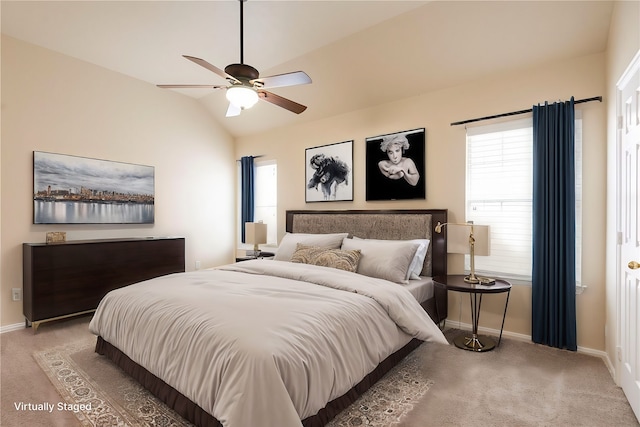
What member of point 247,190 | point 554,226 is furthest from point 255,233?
point 554,226

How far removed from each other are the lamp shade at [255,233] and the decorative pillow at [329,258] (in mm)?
1489

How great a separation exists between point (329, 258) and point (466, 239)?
1.29 metres

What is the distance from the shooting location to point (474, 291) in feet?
9.24

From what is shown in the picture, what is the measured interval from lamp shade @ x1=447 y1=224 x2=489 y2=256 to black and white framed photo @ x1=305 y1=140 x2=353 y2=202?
1.58 metres

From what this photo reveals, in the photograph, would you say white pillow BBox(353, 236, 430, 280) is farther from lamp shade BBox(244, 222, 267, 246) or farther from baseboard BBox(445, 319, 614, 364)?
lamp shade BBox(244, 222, 267, 246)

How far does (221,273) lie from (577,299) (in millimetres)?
3165

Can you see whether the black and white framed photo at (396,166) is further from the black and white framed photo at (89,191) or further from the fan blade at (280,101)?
the black and white framed photo at (89,191)

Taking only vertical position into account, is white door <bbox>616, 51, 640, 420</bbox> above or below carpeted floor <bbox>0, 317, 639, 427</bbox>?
above

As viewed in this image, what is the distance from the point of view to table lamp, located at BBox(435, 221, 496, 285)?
9.92ft

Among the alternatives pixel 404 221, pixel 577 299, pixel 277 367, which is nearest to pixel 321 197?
pixel 404 221

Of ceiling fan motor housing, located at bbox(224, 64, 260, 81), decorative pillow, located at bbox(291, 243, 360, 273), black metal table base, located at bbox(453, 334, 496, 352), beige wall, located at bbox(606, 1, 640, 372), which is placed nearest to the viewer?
beige wall, located at bbox(606, 1, 640, 372)

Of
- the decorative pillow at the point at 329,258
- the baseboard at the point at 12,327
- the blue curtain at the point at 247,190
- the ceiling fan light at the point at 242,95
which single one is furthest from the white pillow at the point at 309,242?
the baseboard at the point at 12,327

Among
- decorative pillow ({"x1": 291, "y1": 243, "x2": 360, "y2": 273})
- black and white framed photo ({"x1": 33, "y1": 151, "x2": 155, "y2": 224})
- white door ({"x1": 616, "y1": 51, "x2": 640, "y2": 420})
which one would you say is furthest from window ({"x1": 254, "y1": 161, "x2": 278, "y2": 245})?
white door ({"x1": 616, "y1": 51, "x2": 640, "y2": 420})

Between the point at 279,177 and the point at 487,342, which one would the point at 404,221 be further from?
the point at 279,177
